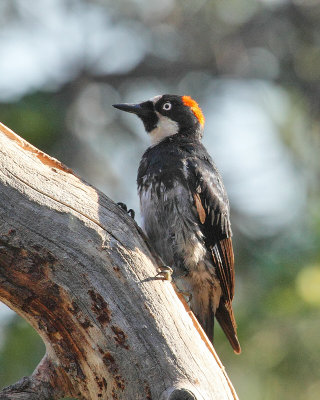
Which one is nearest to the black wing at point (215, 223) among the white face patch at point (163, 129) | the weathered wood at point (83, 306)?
the white face patch at point (163, 129)

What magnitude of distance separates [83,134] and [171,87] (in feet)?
3.58

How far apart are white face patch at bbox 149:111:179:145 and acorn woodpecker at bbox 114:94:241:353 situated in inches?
11.3

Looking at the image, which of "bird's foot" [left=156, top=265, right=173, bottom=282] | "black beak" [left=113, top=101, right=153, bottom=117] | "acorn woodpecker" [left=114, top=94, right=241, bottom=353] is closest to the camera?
"bird's foot" [left=156, top=265, right=173, bottom=282]

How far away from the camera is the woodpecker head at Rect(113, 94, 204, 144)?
4.97 m

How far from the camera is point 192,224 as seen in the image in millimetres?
4359

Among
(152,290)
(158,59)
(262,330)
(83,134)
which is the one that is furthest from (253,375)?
(158,59)

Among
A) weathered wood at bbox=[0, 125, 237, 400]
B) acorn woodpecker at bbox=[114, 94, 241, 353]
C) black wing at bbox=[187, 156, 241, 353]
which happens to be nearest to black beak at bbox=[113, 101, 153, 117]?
acorn woodpecker at bbox=[114, 94, 241, 353]

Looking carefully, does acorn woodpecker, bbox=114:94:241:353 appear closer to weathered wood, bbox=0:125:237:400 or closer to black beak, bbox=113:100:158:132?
black beak, bbox=113:100:158:132

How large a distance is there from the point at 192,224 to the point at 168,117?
3.33 feet

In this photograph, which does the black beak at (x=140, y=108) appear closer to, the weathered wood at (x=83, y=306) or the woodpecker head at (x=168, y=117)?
the woodpecker head at (x=168, y=117)

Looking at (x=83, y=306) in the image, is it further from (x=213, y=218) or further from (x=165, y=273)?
(x=213, y=218)

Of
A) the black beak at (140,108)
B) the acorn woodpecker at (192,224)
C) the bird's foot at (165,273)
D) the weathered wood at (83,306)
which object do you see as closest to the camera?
the weathered wood at (83,306)

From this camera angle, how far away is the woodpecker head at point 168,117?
497 centimetres

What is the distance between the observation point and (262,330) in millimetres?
5375
